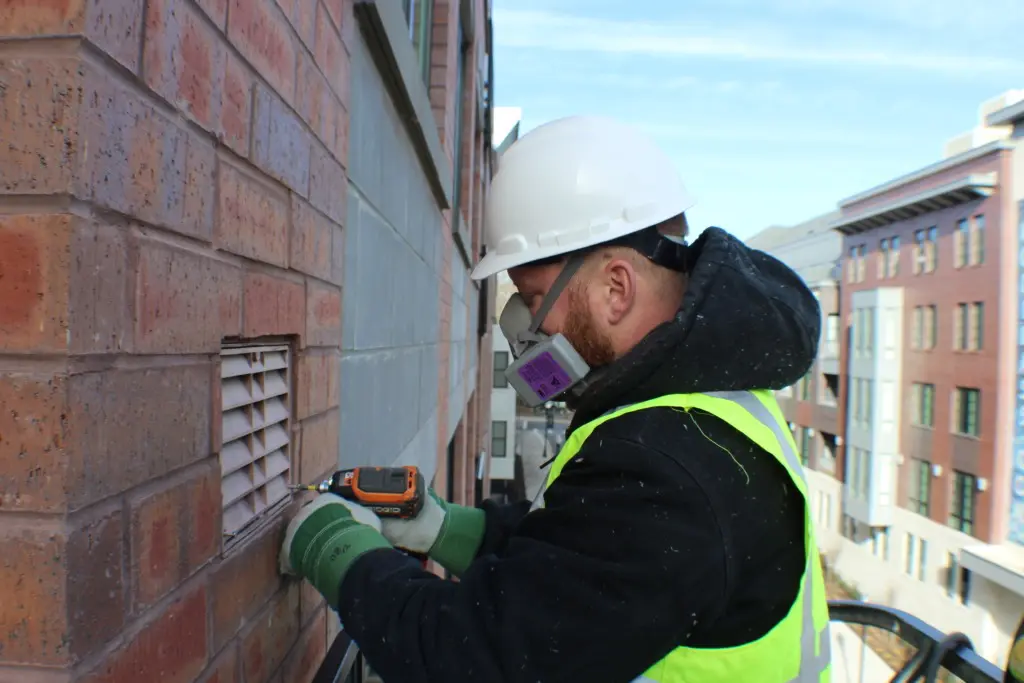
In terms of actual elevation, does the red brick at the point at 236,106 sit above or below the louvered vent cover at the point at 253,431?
above

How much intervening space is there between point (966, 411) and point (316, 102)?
27286 millimetres

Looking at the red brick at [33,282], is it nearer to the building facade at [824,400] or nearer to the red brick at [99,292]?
the red brick at [99,292]

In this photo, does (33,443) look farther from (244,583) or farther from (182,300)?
(244,583)

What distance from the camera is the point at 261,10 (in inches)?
48.9

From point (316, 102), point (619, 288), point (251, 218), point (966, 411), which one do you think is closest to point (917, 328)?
point (966, 411)

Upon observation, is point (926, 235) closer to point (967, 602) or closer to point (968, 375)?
point (968, 375)

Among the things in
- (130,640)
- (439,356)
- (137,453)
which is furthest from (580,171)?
(439,356)

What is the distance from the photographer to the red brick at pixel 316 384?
1.60m

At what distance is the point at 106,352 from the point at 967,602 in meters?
28.0

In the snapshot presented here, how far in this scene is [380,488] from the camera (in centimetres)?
183

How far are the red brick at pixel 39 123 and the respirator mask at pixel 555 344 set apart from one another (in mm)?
1231

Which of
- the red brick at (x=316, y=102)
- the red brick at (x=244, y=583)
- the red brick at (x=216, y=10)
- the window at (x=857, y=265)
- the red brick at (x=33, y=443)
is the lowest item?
the red brick at (x=244, y=583)

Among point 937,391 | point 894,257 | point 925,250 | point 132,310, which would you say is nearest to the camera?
point 132,310

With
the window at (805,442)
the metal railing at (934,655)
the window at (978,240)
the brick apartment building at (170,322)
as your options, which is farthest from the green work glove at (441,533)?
the window at (805,442)
